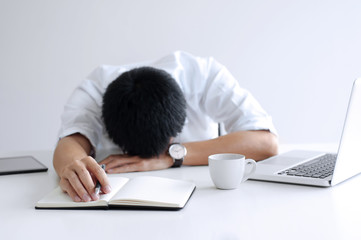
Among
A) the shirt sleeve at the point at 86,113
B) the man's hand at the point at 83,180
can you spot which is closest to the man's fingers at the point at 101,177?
the man's hand at the point at 83,180

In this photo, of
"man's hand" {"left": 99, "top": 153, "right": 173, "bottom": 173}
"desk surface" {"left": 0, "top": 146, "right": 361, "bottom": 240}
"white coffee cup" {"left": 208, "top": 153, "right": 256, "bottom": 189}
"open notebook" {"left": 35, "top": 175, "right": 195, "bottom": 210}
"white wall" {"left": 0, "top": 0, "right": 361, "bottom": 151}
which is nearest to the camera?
"desk surface" {"left": 0, "top": 146, "right": 361, "bottom": 240}

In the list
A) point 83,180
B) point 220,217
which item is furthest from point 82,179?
point 220,217

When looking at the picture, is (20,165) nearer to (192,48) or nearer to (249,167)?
(249,167)

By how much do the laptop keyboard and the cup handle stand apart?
0.08 m

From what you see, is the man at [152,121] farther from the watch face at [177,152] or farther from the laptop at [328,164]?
the laptop at [328,164]

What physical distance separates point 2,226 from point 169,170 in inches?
23.8

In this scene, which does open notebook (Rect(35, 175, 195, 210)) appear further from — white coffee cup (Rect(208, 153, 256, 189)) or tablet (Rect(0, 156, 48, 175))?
tablet (Rect(0, 156, 48, 175))

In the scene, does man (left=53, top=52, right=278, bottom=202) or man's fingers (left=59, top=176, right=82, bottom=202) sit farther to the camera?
man (left=53, top=52, right=278, bottom=202)

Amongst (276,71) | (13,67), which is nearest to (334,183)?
(276,71)

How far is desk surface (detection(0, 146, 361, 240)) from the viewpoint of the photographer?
0.76 m

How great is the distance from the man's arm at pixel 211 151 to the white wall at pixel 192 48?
71.6 inches

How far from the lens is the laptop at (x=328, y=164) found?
0.96 metres

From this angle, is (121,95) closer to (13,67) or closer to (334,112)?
(13,67)

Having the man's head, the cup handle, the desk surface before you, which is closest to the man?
the man's head
